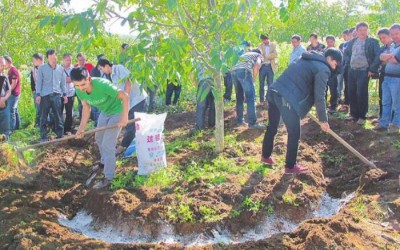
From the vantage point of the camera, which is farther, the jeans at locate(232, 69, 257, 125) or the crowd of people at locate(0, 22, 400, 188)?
the jeans at locate(232, 69, 257, 125)

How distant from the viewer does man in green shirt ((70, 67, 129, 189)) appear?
4.92 metres

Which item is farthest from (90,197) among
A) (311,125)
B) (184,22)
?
(311,125)

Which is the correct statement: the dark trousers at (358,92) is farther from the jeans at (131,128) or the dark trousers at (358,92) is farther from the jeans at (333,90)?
the jeans at (131,128)

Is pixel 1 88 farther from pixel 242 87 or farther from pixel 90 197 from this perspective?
pixel 242 87

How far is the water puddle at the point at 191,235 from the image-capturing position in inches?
158

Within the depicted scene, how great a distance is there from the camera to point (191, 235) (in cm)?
405

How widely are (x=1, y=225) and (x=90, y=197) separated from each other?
106 cm

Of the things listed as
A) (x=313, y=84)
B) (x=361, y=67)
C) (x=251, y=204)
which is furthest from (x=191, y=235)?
(x=361, y=67)

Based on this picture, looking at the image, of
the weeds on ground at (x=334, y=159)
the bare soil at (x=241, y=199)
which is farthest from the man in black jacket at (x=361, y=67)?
the weeds on ground at (x=334, y=159)

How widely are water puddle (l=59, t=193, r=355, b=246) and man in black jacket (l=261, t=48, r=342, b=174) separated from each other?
0.90 m

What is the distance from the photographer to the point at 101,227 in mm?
4414

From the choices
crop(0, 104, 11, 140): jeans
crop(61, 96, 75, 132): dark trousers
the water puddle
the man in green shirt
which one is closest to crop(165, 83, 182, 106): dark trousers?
crop(61, 96, 75, 132): dark trousers

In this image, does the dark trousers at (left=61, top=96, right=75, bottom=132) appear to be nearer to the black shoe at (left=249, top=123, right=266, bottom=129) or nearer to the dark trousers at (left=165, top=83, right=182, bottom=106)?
the dark trousers at (left=165, top=83, right=182, bottom=106)

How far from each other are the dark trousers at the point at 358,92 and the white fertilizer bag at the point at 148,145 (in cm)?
369
